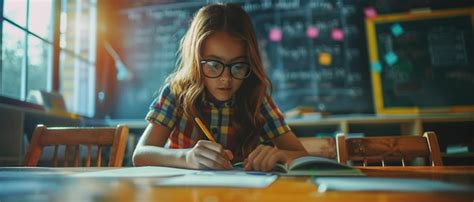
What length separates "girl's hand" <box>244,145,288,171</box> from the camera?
0.67 m

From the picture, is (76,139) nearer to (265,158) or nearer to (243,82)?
(243,82)

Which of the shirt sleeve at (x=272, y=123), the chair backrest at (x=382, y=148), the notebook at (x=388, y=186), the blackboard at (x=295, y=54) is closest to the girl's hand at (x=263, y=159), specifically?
the notebook at (x=388, y=186)

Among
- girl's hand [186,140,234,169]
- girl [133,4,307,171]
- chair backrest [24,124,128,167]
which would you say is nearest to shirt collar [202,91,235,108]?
girl [133,4,307,171]

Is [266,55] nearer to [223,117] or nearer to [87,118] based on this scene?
[87,118]

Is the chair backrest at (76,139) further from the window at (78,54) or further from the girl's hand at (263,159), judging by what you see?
the window at (78,54)

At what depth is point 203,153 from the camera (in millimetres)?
707

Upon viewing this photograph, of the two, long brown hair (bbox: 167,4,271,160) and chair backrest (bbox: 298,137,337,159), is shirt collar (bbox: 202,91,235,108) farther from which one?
chair backrest (bbox: 298,137,337,159)

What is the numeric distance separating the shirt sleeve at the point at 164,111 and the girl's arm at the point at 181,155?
2 cm

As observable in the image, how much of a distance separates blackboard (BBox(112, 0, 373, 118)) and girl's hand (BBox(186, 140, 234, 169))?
7.09 ft

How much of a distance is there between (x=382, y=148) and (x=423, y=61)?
77.7 inches

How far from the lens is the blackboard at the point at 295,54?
110 inches

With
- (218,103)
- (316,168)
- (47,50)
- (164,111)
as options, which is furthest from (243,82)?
(47,50)

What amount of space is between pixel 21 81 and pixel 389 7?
102 inches

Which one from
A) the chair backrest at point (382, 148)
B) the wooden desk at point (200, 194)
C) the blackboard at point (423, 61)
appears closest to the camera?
the wooden desk at point (200, 194)
